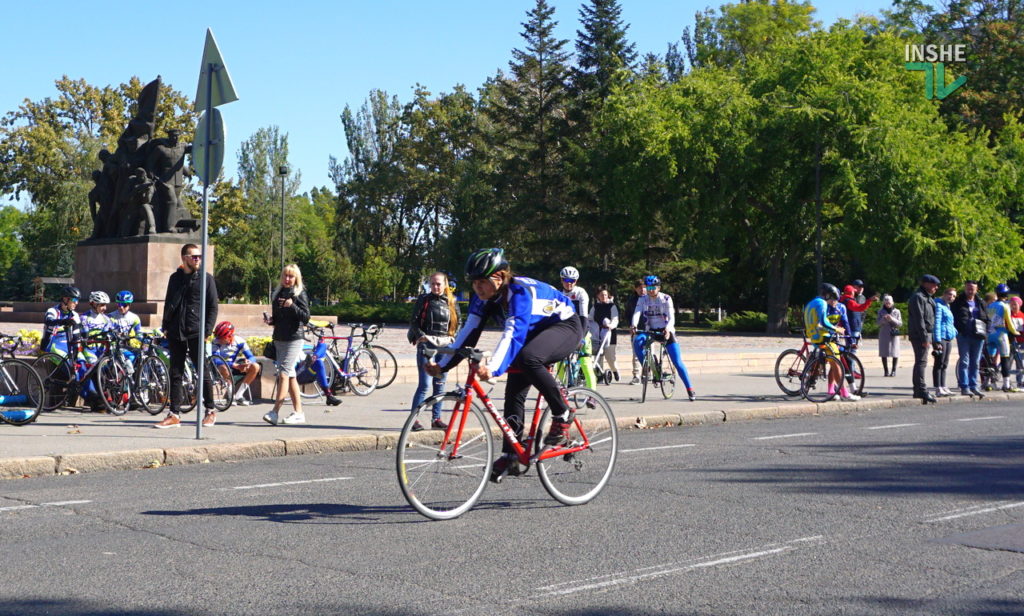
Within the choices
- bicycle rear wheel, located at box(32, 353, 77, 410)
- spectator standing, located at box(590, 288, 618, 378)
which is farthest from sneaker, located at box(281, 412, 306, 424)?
spectator standing, located at box(590, 288, 618, 378)

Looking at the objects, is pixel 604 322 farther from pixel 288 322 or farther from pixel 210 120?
pixel 210 120

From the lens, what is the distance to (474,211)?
68.1 metres

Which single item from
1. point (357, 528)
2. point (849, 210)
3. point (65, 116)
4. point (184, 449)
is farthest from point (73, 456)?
point (65, 116)

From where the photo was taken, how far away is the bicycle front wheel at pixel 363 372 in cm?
1680

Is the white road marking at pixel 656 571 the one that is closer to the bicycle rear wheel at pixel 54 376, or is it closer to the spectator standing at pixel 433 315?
the spectator standing at pixel 433 315

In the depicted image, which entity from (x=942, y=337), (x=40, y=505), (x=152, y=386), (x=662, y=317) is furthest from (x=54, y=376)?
(x=942, y=337)

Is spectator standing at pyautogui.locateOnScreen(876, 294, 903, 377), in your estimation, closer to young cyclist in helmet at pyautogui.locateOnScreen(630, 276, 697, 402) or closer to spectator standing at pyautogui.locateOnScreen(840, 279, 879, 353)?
spectator standing at pyautogui.locateOnScreen(840, 279, 879, 353)

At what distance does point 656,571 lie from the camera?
18.3ft

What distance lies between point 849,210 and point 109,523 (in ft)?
126

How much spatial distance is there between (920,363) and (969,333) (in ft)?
4.60

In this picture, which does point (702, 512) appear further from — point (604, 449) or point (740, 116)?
point (740, 116)

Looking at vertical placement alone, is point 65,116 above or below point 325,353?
above

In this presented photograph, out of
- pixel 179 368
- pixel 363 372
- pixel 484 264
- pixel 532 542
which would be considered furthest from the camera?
pixel 363 372

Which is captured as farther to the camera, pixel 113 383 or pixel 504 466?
pixel 113 383
